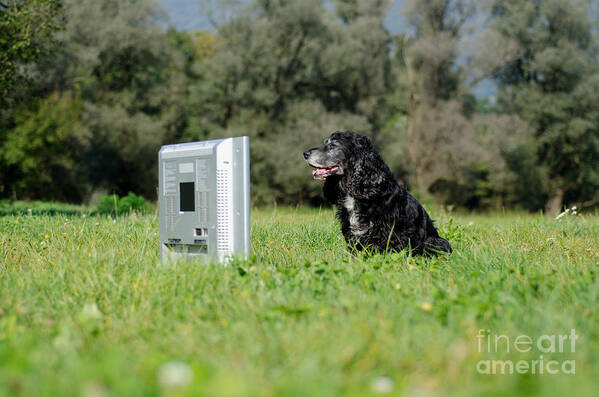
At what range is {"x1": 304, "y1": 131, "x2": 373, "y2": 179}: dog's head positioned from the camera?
5168mm

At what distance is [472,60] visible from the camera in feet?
77.8

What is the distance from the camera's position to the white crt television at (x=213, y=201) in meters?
4.12

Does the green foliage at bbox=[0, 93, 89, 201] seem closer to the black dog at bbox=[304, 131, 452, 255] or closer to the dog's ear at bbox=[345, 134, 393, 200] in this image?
the black dog at bbox=[304, 131, 452, 255]

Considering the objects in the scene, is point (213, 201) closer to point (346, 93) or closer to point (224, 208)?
point (224, 208)

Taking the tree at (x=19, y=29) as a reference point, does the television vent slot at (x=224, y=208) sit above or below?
below

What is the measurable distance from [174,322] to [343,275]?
139 centimetres

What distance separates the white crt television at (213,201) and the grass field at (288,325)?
308 mm

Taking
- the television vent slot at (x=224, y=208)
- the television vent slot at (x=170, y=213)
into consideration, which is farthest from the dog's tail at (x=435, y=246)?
the television vent slot at (x=170, y=213)

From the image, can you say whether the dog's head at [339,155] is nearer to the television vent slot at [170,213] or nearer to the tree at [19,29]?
the television vent slot at [170,213]

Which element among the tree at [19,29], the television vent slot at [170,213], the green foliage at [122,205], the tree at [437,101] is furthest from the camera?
the tree at [437,101]

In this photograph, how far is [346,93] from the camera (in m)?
24.6

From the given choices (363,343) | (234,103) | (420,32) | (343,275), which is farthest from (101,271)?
(420,32)

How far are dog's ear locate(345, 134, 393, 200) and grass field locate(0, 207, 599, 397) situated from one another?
0.81 meters

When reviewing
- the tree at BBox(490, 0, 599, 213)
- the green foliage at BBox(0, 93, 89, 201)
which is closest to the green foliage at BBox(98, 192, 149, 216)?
the green foliage at BBox(0, 93, 89, 201)
